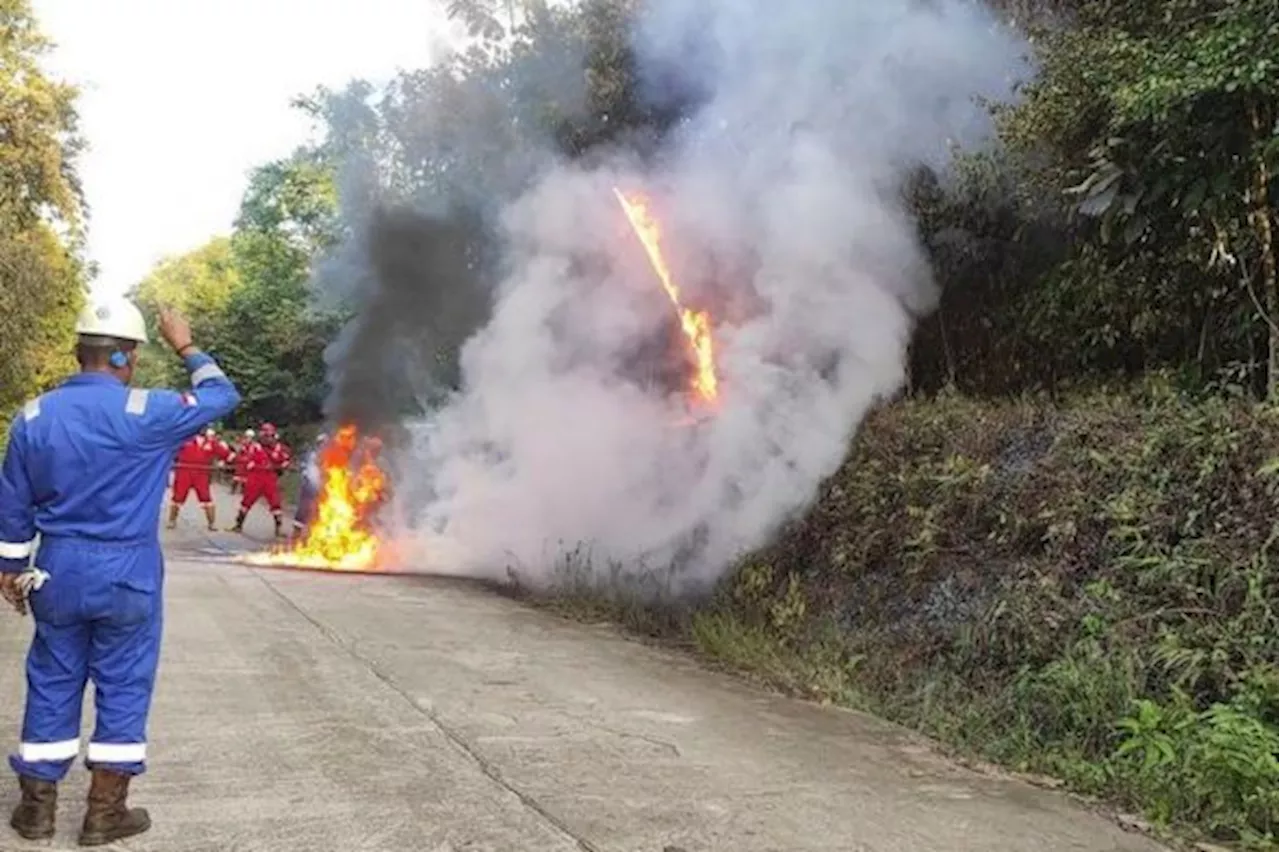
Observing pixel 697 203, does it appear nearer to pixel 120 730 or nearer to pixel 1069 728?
pixel 1069 728

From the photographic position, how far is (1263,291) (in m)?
8.70

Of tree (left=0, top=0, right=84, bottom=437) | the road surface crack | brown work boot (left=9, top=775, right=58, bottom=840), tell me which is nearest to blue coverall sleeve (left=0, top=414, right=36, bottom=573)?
brown work boot (left=9, top=775, right=58, bottom=840)

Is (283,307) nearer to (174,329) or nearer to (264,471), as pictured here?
(264,471)

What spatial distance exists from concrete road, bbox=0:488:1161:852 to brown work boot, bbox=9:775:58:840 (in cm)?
6

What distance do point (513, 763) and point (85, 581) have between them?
1.95 metres

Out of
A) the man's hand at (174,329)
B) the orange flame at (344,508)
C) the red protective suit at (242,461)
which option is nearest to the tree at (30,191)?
the red protective suit at (242,461)

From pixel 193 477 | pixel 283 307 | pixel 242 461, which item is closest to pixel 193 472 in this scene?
pixel 193 477

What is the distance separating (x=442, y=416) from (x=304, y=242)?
25662 millimetres

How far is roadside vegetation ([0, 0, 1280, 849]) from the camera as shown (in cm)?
555

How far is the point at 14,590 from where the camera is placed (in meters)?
3.84

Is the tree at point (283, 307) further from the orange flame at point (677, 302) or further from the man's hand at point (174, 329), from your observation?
the man's hand at point (174, 329)

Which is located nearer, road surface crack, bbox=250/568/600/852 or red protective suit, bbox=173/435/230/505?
road surface crack, bbox=250/568/600/852

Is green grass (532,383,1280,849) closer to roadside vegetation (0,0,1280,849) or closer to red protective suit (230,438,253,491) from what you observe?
roadside vegetation (0,0,1280,849)

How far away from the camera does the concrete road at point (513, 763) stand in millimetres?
4234
